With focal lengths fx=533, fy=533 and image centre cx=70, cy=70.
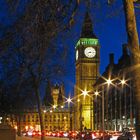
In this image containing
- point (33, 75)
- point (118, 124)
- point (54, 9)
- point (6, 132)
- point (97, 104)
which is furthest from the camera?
point (97, 104)

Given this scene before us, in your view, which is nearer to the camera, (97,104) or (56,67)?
(56,67)

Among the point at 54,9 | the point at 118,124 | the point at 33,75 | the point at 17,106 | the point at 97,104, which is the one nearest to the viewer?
the point at 54,9

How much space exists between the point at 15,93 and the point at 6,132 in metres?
35.2

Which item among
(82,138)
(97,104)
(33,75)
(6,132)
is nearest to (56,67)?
(33,75)

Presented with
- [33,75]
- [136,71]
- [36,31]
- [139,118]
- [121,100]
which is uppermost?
[121,100]

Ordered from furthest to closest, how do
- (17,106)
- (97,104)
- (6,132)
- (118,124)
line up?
(97,104) → (118,124) → (17,106) → (6,132)

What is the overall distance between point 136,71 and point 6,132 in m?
14.8

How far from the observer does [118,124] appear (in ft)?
463

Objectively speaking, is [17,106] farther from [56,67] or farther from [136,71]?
[136,71]

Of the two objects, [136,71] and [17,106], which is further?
[17,106]

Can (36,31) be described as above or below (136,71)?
above

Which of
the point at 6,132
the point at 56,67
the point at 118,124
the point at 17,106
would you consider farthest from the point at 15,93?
the point at 118,124

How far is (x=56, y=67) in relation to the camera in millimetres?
42781

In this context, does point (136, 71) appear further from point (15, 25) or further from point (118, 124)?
point (118, 124)
